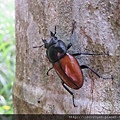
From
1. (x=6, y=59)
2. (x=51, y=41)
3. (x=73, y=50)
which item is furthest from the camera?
(x=6, y=59)

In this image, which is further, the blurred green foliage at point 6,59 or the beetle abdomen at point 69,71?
the blurred green foliage at point 6,59

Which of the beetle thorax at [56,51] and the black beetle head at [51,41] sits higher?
the black beetle head at [51,41]

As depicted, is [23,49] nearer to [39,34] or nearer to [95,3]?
[39,34]

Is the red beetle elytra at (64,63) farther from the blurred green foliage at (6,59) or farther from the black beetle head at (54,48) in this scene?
the blurred green foliage at (6,59)

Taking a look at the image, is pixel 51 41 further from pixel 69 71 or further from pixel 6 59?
pixel 6 59

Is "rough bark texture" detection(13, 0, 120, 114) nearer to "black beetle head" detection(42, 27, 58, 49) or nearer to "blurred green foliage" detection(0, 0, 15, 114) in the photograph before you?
"black beetle head" detection(42, 27, 58, 49)

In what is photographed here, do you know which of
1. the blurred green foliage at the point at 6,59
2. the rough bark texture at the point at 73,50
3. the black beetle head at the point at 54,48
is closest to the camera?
the rough bark texture at the point at 73,50

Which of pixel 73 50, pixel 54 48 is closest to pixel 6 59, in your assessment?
pixel 54 48

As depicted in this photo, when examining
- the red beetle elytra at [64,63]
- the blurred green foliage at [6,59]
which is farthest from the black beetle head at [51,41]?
the blurred green foliage at [6,59]
